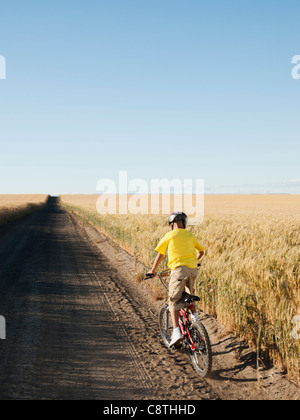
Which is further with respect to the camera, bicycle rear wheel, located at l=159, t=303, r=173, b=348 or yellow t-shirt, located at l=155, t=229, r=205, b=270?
bicycle rear wheel, located at l=159, t=303, r=173, b=348

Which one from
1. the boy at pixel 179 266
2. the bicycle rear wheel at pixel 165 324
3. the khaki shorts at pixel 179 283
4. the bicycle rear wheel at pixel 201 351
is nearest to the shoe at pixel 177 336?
the boy at pixel 179 266

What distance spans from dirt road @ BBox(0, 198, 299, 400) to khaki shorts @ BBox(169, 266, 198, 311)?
886 mm

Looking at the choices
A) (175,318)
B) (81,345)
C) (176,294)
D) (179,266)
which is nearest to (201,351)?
(175,318)

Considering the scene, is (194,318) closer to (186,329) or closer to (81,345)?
(186,329)

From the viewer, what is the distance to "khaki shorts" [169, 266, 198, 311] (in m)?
4.64

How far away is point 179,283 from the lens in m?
4.66

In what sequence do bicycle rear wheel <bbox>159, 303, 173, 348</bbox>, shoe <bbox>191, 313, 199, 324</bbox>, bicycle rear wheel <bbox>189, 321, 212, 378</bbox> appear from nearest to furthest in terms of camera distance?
1. bicycle rear wheel <bbox>189, 321, 212, 378</bbox>
2. shoe <bbox>191, 313, 199, 324</bbox>
3. bicycle rear wheel <bbox>159, 303, 173, 348</bbox>

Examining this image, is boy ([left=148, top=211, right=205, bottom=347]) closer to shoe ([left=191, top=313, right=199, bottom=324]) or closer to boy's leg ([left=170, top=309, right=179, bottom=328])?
boy's leg ([left=170, top=309, right=179, bottom=328])

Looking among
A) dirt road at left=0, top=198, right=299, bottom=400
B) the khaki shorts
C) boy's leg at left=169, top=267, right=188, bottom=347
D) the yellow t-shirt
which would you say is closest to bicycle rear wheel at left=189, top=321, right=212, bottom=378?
dirt road at left=0, top=198, right=299, bottom=400

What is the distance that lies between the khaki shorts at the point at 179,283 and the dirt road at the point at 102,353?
89cm

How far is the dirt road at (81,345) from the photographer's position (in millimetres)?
4027

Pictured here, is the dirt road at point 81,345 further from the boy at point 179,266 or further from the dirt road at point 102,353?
the boy at point 179,266

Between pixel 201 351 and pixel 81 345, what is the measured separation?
2.01 metres
